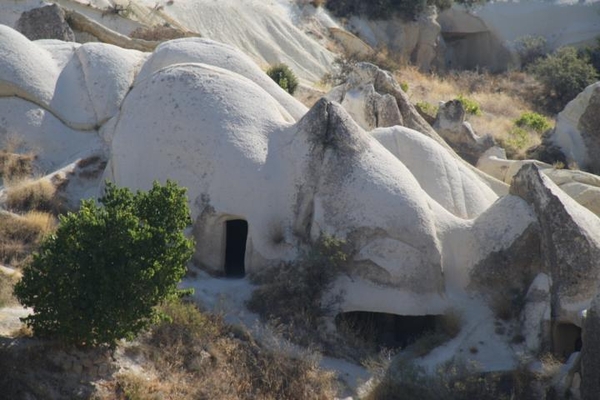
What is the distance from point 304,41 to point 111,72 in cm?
2105

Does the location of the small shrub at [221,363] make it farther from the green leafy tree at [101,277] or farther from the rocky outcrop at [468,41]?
the rocky outcrop at [468,41]

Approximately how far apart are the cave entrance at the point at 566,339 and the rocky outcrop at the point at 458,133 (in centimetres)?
1099

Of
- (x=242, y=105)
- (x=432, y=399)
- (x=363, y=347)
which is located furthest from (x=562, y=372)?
(x=242, y=105)

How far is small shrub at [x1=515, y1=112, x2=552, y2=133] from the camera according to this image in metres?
33.3

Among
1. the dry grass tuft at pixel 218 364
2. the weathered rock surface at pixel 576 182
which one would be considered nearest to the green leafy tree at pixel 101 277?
the dry grass tuft at pixel 218 364

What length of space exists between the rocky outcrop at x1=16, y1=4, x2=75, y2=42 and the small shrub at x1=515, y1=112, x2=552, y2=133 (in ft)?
44.7

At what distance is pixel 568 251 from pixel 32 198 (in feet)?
27.7

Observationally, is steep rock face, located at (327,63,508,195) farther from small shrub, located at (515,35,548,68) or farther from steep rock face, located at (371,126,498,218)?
small shrub, located at (515,35,548,68)

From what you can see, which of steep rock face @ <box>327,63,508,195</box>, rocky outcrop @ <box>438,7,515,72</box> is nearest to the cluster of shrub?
rocky outcrop @ <box>438,7,515,72</box>

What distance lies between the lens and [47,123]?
66.0 feet

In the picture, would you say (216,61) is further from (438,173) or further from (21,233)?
(21,233)

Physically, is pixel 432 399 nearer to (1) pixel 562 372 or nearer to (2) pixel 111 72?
(1) pixel 562 372

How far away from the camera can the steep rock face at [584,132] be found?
26672 millimetres

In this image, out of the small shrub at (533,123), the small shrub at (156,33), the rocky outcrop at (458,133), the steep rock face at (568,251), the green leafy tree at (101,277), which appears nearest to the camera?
the green leafy tree at (101,277)
